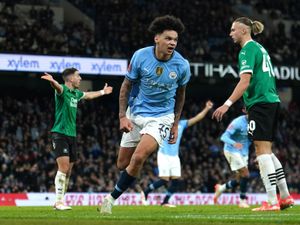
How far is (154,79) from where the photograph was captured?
444 inches

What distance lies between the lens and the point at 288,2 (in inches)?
1766

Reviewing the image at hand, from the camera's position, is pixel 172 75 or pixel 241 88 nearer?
pixel 172 75

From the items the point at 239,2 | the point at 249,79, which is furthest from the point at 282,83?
the point at 249,79

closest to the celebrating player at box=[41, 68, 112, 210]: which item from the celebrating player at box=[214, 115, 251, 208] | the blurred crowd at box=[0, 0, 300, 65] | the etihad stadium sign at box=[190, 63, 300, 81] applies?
the celebrating player at box=[214, 115, 251, 208]

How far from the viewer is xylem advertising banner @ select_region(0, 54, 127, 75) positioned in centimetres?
2947

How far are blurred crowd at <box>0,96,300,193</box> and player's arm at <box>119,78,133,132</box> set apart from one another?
56.7 ft

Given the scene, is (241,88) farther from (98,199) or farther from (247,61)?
(98,199)

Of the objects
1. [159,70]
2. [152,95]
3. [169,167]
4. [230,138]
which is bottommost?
[169,167]

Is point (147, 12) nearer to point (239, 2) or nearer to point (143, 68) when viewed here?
point (239, 2)

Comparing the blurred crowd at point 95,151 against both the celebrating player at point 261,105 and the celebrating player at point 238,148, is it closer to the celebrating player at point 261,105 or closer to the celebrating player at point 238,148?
the celebrating player at point 238,148

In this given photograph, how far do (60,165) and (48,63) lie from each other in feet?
51.9

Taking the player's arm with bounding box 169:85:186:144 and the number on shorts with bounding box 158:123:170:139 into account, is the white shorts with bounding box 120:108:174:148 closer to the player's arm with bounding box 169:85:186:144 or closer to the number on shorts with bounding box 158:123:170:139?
the number on shorts with bounding box 158:123:170:139

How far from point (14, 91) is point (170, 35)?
2557 cm

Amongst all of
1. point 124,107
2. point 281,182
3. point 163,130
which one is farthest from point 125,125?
point 281,182
